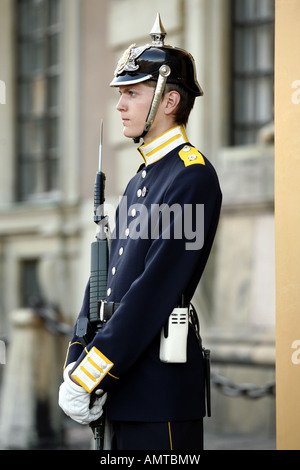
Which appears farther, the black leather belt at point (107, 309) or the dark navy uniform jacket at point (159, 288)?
the black leather belt at point (107, 309)

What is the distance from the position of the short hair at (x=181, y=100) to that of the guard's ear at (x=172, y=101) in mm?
11

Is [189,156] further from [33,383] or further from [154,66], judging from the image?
[33,383]

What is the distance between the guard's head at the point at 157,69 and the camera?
311 cm

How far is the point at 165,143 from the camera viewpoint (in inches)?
125

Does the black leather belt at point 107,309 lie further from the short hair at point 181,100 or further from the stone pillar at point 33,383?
the stone pillar at point 33,383

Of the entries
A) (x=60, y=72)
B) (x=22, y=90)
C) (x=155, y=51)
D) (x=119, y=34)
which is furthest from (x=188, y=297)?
(x=22, y=90)

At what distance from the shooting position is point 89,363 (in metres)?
2.91

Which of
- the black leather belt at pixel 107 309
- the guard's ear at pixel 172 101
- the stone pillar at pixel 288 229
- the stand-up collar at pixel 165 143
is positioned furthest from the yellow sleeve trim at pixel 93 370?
the guard's ear at pixel 172 101

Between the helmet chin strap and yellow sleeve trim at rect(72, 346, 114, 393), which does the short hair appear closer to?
the helmet chin strap

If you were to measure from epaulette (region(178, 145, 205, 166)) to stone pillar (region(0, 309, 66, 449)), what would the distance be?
427 centimetres

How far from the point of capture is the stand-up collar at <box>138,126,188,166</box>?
10.4 feet

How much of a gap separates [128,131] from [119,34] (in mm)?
5165

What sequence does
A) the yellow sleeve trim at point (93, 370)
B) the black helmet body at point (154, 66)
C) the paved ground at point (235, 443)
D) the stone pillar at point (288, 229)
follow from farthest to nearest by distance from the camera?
1. the paved ground at point (235, 443)
2. the black helmet body at point (154, 66)
3. the stone pillar at point (288, 229)
4. the yellow sleeve trim at point (93, 370)

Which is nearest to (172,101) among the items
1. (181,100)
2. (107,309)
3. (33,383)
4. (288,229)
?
(181,100)
